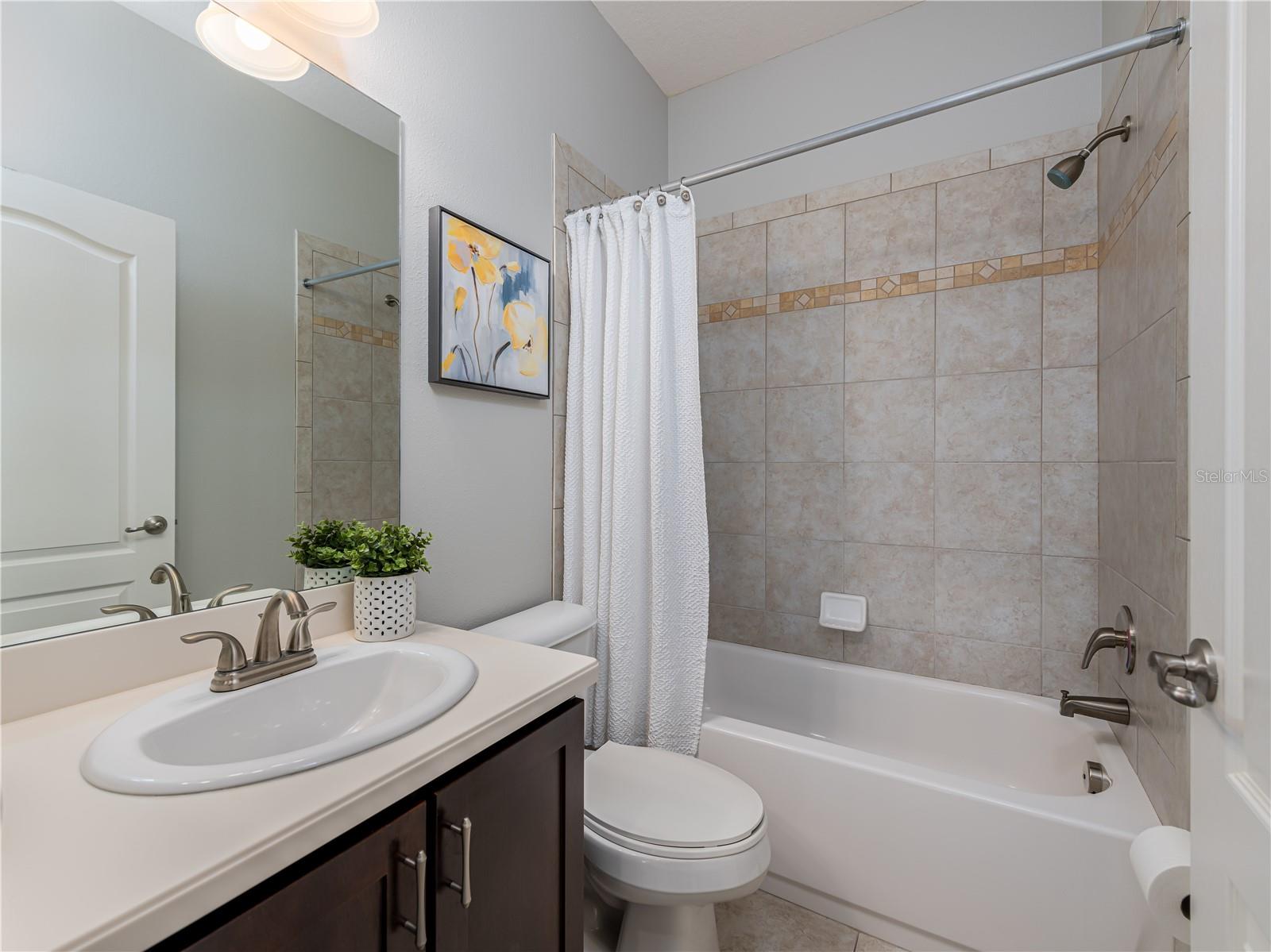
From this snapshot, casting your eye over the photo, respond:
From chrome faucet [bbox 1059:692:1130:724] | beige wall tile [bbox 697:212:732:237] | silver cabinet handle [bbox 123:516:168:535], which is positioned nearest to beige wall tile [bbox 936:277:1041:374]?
beige wall tile [bbox 697:212:732:237]

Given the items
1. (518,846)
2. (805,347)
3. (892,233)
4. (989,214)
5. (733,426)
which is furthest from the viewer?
(733,426)

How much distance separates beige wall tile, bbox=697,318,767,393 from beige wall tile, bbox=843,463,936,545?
54 centimetres

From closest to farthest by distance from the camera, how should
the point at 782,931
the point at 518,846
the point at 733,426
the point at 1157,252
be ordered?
the point at 518,846 → the point at 1157,252 → the point at 782,931 → the point at 733,426

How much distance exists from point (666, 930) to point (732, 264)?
2.24m

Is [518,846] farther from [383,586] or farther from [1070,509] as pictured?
[1070,509]

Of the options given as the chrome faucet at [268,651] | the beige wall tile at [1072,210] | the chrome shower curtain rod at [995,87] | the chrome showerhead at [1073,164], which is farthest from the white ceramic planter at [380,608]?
the beige wall tile at [1072,210]

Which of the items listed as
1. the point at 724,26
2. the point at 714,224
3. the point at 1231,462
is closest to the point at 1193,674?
the point at 1231,462

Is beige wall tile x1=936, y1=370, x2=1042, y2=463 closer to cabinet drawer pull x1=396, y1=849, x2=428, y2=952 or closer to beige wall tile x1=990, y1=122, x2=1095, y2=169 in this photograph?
beige wall tile x1=990, y1=122, x2=1095, y2=169

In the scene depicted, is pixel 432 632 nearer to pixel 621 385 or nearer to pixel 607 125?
pixel 621 385

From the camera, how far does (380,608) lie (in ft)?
3.72

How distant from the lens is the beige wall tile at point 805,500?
2.20 meters

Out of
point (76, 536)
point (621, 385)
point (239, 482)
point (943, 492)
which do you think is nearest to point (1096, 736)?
point (943, 492)

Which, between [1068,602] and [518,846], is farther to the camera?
[1068,602]

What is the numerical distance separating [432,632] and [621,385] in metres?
0.87
